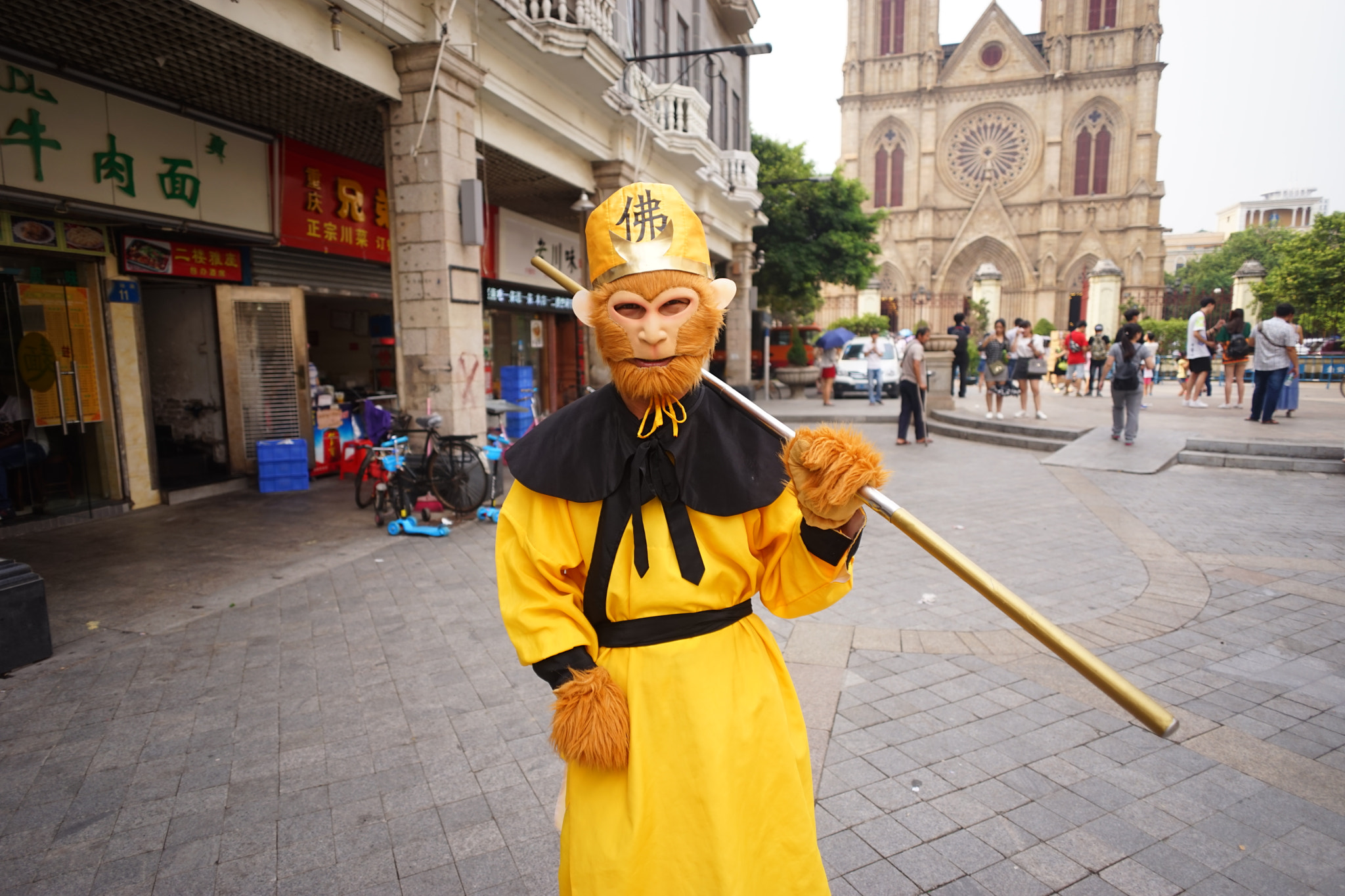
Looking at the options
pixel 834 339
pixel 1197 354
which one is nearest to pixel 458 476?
pixel 1197 354

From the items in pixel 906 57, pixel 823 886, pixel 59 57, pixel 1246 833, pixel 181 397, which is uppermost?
pixel 906 57

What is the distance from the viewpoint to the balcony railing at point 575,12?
8.73 m

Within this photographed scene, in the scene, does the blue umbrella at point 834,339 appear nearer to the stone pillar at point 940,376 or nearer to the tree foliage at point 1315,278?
the stone pillar at point 940,376

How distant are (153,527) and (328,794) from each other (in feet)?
19.5

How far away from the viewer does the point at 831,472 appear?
153 cm

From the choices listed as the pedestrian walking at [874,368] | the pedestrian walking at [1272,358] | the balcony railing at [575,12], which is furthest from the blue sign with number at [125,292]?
the pedestrian walking at [874,368]

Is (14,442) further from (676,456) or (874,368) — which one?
(874,368)

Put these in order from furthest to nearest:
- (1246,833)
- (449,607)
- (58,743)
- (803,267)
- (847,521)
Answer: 1. (803,267)
2. (449,607)
3. (58,743)
4. (1246,833)
5. (847,521)

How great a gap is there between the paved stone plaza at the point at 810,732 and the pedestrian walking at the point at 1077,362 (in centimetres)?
1488

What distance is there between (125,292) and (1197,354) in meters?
17.3

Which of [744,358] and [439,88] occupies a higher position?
[439,88]

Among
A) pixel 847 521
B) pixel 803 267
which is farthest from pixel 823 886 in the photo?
pixel 803 267

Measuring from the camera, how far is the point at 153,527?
7.50 metres

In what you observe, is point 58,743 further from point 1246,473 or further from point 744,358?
point 744,358
